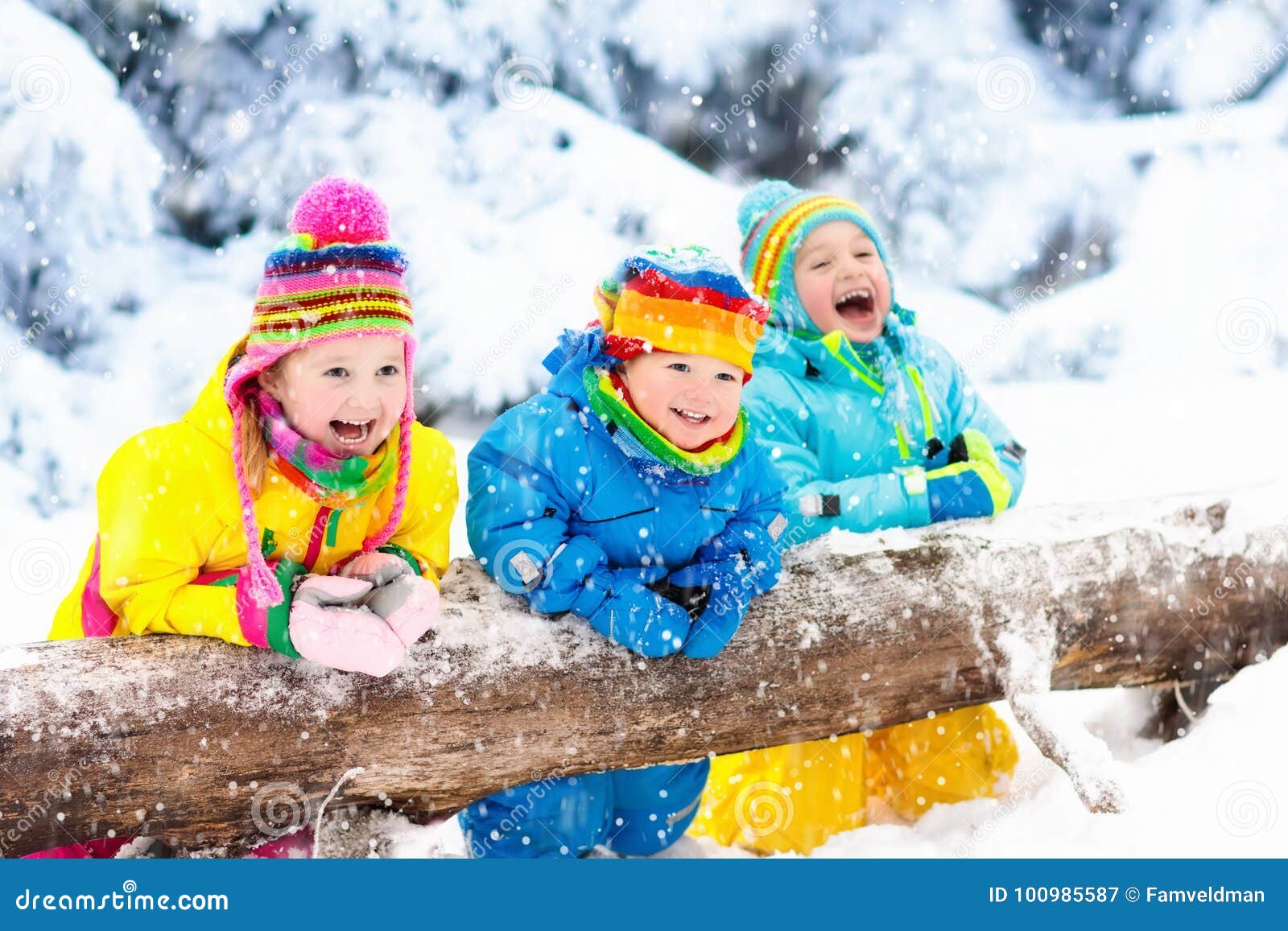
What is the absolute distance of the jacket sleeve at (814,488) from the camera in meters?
3.30

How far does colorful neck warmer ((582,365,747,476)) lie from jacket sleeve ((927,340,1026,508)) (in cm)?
116

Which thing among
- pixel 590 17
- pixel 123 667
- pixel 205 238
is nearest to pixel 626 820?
pixel 123 667

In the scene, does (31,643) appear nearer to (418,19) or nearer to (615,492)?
(615,492)

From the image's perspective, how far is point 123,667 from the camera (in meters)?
2.51

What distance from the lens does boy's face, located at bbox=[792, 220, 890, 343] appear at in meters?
3.52

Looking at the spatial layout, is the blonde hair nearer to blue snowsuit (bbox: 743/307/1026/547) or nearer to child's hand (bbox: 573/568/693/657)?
child's hand (bbox: 573/568/693/657)

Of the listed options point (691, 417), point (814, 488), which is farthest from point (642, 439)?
point (814, 488)

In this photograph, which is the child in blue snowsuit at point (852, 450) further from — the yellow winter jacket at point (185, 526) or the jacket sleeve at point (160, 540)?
the jacket sleeve at point (160, 540)

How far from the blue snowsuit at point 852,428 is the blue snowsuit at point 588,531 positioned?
0.34 metres

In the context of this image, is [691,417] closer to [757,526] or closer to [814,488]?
[757,526]

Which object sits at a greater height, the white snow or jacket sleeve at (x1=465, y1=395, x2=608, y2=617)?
the white snow

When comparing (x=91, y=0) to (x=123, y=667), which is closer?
(x=123, y=667)

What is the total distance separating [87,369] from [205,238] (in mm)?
1031

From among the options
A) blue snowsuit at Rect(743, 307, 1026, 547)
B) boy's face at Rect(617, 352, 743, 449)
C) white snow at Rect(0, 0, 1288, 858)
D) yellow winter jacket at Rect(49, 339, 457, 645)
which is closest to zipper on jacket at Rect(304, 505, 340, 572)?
yellow winter jacket at Rect(49, 339, 457, 645)
